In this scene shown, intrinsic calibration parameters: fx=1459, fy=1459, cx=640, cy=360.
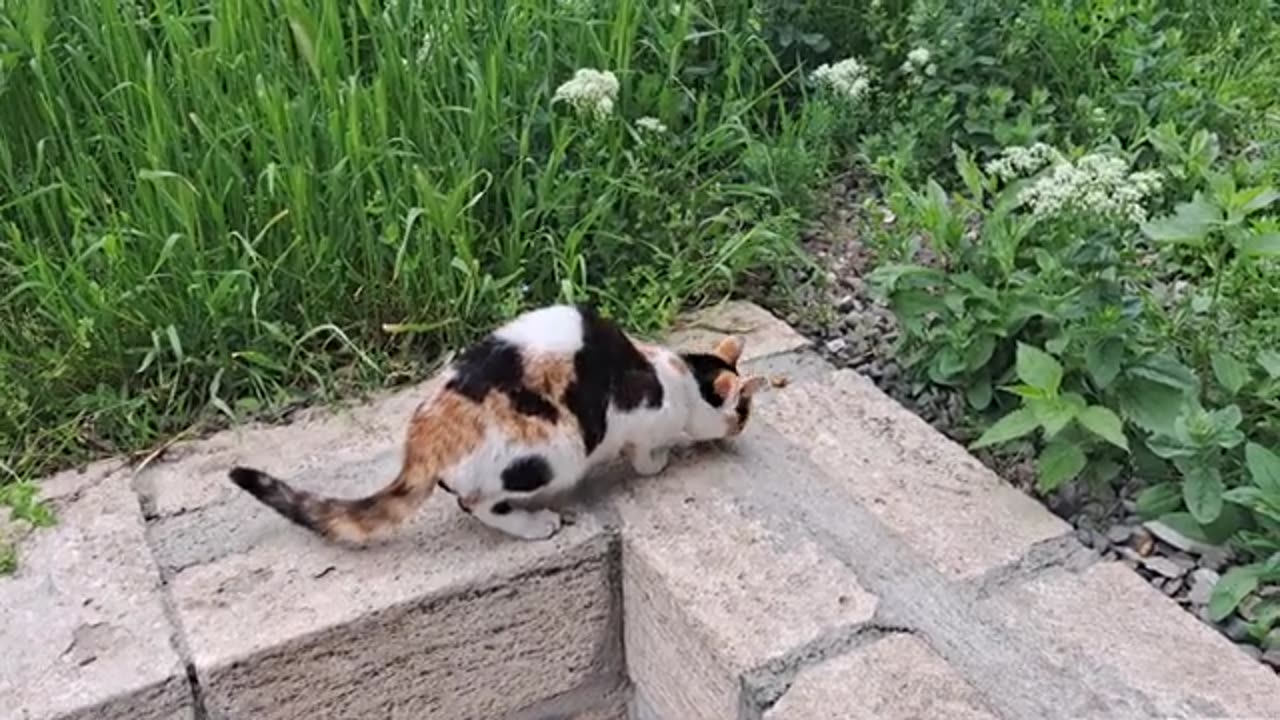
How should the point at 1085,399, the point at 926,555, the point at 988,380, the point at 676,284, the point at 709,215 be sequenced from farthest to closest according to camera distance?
the point at 709,215 < the point at 676,284 < the point at 988,380 < the point at 1085,399 < the point at 926,555

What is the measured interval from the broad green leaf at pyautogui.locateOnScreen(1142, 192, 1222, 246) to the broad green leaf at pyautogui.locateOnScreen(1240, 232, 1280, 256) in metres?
0.06

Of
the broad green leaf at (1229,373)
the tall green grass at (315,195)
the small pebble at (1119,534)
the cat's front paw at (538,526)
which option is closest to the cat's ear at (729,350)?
the tall green grass at (315,195)

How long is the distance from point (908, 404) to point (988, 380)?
15 cm

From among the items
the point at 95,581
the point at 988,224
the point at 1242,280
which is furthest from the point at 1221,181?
the point at 95,581

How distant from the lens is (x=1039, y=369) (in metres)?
2.07

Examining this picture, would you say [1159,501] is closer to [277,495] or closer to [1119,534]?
[1119,534]

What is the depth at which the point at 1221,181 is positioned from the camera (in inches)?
90.4

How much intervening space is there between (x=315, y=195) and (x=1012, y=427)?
3.92 ft

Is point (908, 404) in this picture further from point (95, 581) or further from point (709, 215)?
point (95, 581)

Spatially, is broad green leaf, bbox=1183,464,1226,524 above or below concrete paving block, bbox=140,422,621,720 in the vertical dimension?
above

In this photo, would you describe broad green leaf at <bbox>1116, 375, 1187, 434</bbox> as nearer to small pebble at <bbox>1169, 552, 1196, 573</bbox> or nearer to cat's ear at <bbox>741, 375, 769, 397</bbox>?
small pebble at <bbox>1169, 552, 1196, 573</bbox>

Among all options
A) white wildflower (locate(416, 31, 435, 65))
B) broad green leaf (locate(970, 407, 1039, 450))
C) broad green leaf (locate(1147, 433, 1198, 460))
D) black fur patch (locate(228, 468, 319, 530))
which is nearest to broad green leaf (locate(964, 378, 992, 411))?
broad green leaf (locate(970, 407, 1039, 450))

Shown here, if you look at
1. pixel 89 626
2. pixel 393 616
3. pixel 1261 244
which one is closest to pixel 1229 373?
pixel 1261 244

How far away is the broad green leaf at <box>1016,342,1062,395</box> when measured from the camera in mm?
2059
